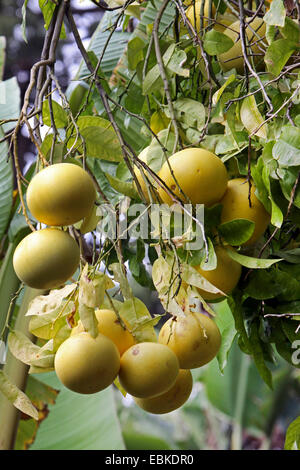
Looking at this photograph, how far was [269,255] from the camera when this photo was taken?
738 millimetres

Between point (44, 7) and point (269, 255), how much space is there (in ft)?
1.43

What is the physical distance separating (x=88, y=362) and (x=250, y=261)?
214mm

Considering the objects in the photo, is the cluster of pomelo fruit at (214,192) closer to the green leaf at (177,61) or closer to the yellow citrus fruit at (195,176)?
the yellow citrus fruit at (195,176)

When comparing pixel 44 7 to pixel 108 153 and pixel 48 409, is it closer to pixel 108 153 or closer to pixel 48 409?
pixel 108 153

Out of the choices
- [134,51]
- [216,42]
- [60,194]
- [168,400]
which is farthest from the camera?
[134,51]

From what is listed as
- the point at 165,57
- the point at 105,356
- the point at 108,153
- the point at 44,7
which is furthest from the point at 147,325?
the point at 44,7

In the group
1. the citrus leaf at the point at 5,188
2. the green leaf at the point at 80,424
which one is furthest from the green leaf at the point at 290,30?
the green leaf at the point at 80,424

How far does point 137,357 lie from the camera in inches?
21.3

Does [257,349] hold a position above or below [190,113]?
below

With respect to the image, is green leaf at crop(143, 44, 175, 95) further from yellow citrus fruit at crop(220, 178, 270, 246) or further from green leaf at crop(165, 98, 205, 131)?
yellow citrus fruit at crop(220, 178, 270, 246)

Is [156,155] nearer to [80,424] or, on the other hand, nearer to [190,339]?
[190,339]

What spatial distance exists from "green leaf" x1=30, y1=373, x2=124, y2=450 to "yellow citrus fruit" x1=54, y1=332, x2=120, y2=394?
854 millimetres

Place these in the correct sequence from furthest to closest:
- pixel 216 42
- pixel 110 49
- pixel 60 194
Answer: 1. pixel 110 49
2. pixel 216 42
3. pixel 60 194

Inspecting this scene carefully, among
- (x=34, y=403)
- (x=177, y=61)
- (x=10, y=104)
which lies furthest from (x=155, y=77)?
(x=34, y=403)
